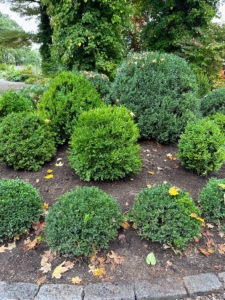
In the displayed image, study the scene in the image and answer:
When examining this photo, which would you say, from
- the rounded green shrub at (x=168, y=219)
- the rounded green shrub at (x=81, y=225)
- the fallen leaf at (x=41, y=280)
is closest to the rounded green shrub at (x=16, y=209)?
the rounded green shrub at (x=81, y=225)

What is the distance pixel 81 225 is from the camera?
1769mm

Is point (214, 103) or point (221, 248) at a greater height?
point (214, 103)

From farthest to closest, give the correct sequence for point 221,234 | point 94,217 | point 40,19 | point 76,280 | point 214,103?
point 40,19, point 214,103, point 221,234, point 94,217, point 76,280

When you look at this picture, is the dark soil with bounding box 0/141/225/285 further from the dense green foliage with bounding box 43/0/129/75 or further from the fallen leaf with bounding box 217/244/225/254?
the dense green foliage with bounding box 43/0/129/75

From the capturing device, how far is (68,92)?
3336 mm

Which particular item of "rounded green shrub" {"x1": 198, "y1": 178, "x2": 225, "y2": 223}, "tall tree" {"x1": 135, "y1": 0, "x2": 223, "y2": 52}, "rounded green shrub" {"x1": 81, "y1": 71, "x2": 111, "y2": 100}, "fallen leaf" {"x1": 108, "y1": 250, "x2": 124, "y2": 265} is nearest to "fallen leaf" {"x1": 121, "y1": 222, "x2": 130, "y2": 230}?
"fallen leaf" {"x1": 108, "y1": 250, "x2": 124, "y2": 265}

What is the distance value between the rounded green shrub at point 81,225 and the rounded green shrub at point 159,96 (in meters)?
1.85

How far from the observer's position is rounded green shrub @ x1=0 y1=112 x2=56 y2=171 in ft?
9.37

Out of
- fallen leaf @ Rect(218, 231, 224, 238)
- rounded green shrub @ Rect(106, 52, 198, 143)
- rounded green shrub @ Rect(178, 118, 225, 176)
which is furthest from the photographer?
rounded green shrub @ Rect(106, 52, 198, 143)

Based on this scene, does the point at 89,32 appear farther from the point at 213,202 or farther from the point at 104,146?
the point at 213,202

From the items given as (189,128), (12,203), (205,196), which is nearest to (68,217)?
(12,203)

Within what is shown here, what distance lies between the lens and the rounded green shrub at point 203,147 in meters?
2.69

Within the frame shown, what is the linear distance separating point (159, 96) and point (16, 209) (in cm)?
240

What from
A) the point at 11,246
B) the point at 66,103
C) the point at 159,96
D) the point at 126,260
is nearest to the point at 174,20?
the point at 159,96
